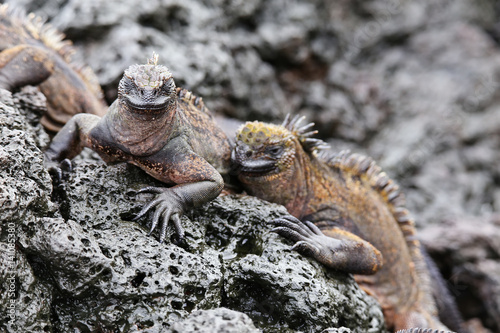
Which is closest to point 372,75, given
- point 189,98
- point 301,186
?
point 301,186

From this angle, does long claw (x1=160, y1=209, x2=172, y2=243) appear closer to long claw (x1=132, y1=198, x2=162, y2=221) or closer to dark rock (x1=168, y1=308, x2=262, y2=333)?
long claw (x1=132, y1=198, x2=162, y2=221)

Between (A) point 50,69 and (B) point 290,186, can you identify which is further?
(A) point 50,69

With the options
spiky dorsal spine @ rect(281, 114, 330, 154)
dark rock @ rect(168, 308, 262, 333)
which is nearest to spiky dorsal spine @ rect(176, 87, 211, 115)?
spiky dorsal spine @ rect(281, 114, 330, 154)

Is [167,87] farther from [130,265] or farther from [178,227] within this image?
[130,265]

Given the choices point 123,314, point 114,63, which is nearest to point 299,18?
point 114,63

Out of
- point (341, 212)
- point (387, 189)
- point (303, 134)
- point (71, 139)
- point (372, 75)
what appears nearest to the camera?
point (71, 139)

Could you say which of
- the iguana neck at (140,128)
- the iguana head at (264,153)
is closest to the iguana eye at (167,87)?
the iguana neck at (140,128)

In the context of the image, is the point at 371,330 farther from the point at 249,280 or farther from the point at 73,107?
the point at 73,107

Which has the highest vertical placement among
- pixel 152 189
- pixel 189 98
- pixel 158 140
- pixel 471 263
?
pixel 189 98
